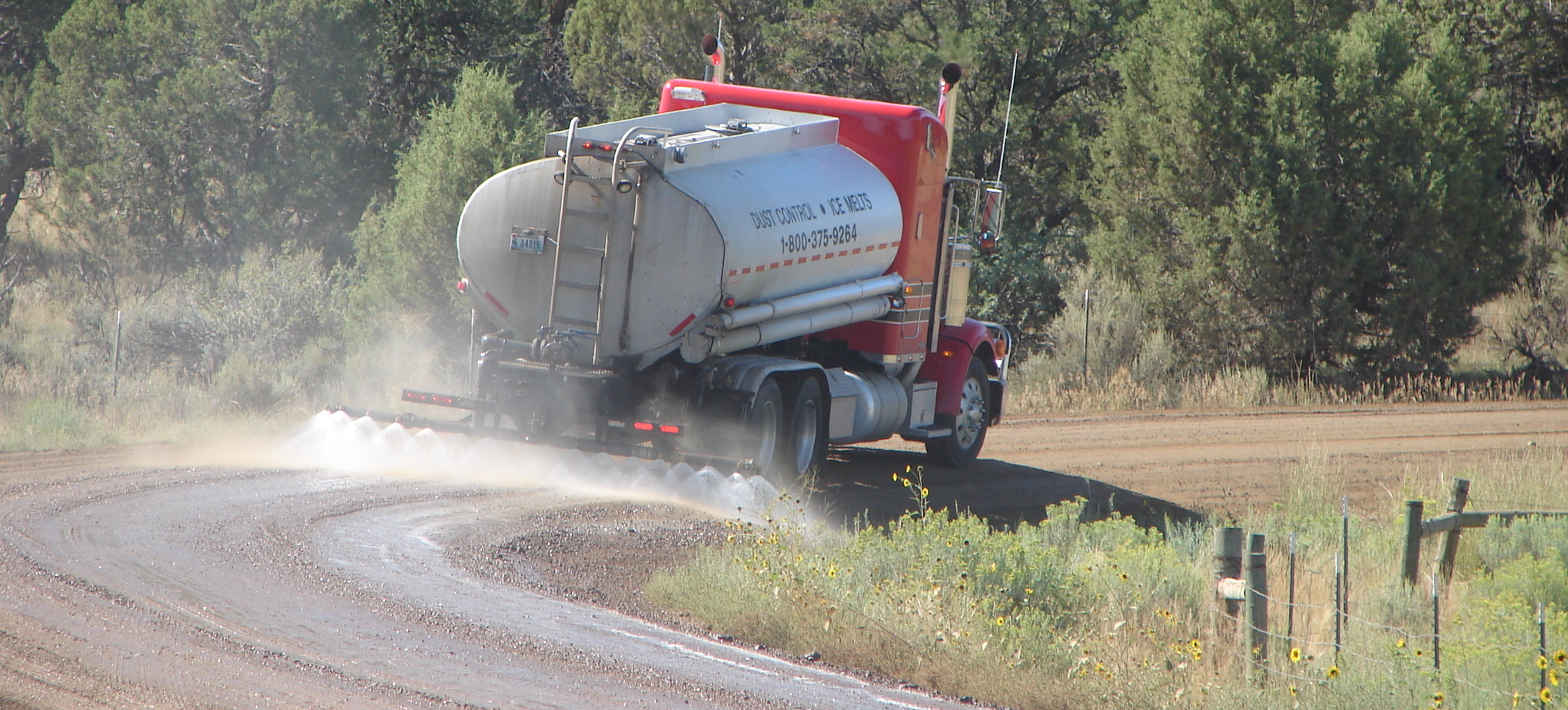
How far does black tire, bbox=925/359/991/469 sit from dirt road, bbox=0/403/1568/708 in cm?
31

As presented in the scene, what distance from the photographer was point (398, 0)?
28031mm

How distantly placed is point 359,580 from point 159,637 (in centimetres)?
149

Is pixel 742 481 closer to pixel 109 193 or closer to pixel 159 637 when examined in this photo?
pixel 159 637

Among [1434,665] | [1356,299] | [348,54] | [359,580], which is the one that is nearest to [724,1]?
[348,54]

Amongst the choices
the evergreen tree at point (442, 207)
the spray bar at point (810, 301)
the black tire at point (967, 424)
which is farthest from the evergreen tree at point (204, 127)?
the spray bar at point (810, 301)

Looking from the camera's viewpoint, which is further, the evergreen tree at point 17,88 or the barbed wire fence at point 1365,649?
the evergreen tree at point 17,88

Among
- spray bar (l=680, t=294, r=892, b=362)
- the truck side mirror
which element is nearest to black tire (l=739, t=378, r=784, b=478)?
spray bar (l=680, t=294, r=892, b=362)

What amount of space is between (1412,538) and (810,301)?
5.22m

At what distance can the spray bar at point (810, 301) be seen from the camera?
11172 millimetres

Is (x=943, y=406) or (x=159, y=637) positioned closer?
(x=159, y=637)

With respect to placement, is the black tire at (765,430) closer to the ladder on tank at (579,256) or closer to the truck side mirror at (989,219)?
the ladder on tank at (579,256)

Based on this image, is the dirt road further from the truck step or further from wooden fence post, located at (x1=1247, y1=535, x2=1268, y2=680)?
wooden fence post, located at (x1=1247, y1=535, x2=1268, y2=680)

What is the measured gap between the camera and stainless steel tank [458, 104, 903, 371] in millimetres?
10891

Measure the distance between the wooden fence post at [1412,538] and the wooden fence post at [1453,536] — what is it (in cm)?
49
